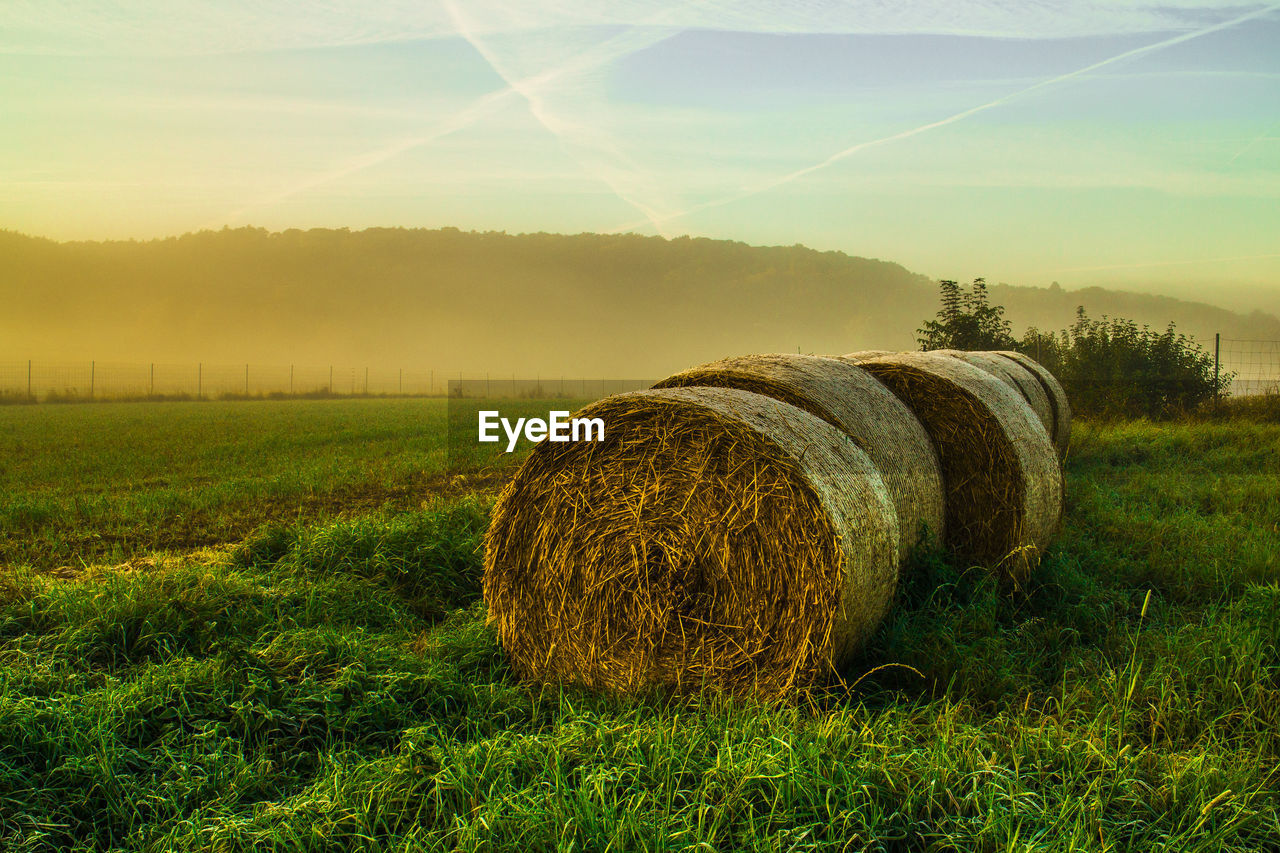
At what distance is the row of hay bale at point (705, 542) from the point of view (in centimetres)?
392

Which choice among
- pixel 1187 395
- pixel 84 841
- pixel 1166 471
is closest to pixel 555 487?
pixel 84 841

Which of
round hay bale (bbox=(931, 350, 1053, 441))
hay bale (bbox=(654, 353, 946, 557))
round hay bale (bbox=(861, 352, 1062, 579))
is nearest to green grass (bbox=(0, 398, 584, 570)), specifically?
hay bale (bbox=(654, 353, 946, 557))

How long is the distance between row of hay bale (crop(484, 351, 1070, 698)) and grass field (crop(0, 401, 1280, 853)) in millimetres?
236

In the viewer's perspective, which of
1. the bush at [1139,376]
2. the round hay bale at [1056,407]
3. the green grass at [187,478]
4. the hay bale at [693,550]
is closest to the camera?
the hay bale at [693,550]

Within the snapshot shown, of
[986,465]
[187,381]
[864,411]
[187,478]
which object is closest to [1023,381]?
[986,465]

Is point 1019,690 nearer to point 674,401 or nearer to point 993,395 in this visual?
point 674,401

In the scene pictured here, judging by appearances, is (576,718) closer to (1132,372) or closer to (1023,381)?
(1023,381)

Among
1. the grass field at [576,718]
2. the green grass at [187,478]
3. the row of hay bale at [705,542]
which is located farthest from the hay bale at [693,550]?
the green grass at [187,478]

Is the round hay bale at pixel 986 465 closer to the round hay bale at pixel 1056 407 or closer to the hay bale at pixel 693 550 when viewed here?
the hay bale at pixel 693 550

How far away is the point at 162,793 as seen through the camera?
3287 mm

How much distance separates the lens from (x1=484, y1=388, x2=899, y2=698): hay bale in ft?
12.8

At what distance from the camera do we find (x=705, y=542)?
4.15m

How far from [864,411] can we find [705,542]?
1623 mm

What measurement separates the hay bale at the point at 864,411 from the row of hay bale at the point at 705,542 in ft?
0.06
